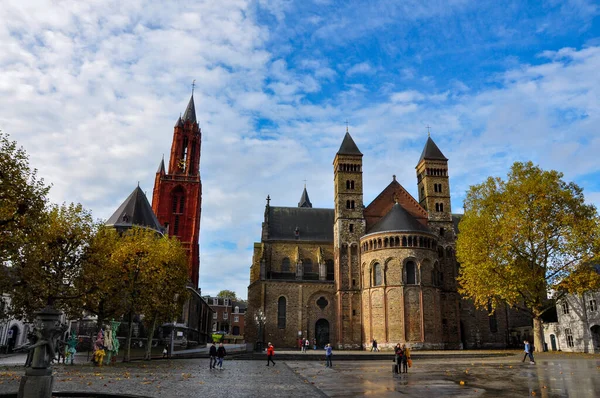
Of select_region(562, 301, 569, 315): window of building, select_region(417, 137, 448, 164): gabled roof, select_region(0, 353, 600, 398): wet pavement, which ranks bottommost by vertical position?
select_region(0, 353, 600, 398): wet pavement

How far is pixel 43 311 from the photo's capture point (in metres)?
13.4

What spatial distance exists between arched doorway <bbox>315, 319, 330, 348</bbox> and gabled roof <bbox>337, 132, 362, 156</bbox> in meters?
22.9

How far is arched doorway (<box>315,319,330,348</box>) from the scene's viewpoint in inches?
2340

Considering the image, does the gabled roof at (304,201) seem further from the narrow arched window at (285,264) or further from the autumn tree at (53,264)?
the autumn tree at (53,264)

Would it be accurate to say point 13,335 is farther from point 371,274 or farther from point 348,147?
point 348,147

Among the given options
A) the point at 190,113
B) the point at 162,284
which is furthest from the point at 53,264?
the point at 190,113

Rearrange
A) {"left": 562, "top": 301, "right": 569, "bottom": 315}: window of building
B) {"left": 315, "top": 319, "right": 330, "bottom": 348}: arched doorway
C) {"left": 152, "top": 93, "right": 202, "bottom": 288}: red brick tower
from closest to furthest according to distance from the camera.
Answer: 1. {"left": 562, "top": 301, "right": 569, "bottom": 315}: window of building
2. {"left": 315, "top": 319, "right": 330, "bottom": 348}: arched doorway
3. {"left": 152, "top": 93, "right": 202, "bottom": 288}: red brick tower

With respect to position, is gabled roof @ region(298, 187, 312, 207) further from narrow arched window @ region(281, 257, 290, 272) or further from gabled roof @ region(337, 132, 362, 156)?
gabled roof @ region(337, 132, 362, 156)

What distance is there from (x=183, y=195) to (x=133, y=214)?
26504 millimetres

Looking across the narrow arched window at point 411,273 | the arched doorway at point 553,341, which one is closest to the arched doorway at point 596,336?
the arched doorway at point 553,341

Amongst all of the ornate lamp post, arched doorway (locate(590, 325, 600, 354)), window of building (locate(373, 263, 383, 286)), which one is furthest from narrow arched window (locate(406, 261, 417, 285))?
the ornate lamp post

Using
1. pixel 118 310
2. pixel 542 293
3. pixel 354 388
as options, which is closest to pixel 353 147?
pixel 542 293

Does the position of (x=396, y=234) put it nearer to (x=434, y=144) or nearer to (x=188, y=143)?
(x=434, y=144)

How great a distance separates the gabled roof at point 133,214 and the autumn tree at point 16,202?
3004 cm
